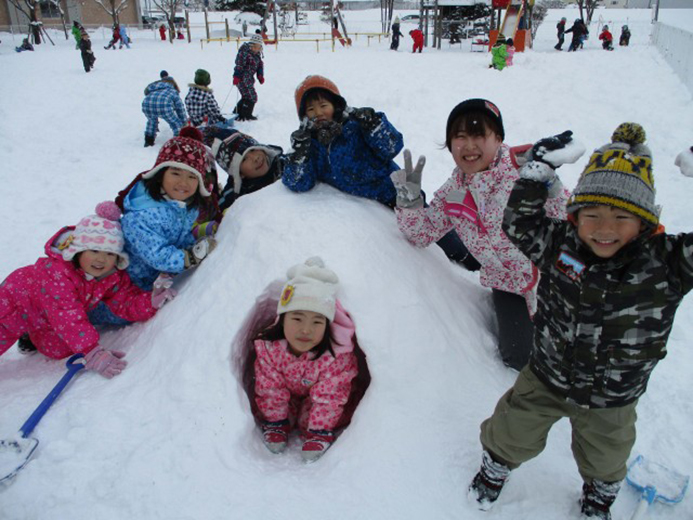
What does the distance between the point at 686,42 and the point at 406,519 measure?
12276 mm

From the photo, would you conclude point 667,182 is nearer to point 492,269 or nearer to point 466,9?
point 492,269

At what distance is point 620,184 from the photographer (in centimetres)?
148

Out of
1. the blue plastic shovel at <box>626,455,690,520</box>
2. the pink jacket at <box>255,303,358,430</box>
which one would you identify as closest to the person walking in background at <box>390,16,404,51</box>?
the pink jacket at <box>255,303,358,430</box>

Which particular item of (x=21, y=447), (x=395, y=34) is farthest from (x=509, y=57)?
(x=21, y=447)

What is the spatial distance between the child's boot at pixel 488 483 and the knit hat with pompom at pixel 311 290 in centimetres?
86

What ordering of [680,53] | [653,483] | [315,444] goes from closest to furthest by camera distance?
[653,483]
[315,444]
[680,53]

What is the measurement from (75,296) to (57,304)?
9cm

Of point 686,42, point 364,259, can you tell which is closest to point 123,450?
point 364,259

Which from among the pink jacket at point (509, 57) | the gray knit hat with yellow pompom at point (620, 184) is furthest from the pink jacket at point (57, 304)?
the pink jacket at point (509, 57)

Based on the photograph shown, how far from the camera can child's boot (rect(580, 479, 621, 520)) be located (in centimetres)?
178

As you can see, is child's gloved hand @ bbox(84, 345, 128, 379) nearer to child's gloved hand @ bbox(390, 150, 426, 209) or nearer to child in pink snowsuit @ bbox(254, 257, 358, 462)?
child in pink snowsuit @ bbox(254, 257, 358, 462)

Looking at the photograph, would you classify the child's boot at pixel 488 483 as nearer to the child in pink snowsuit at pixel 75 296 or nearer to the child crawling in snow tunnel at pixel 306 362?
the child crawling in snow tunnel at pixel 306 362

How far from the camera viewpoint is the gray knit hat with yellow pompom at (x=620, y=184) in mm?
1469

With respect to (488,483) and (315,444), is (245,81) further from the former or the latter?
(488,483)
